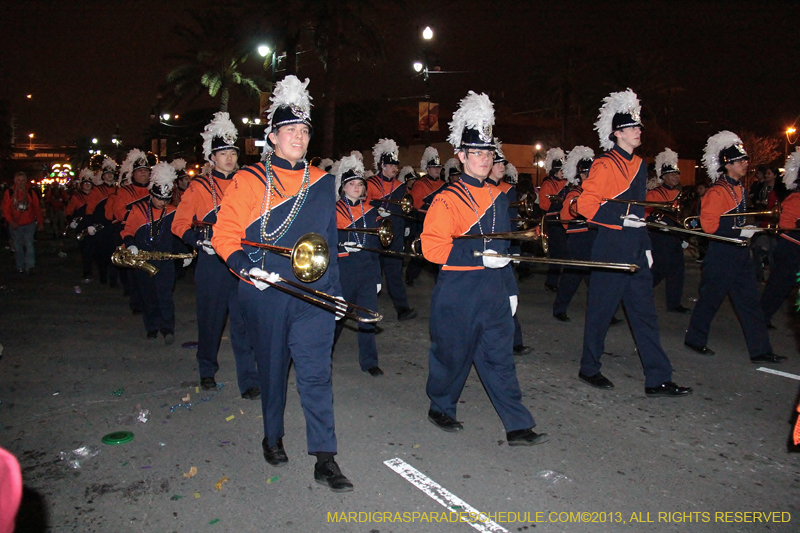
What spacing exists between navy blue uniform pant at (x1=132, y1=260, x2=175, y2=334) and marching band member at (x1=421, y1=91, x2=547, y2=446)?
14.0 feet

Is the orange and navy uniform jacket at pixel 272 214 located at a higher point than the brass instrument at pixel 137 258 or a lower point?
higher

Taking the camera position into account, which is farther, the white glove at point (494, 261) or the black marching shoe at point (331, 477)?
the white glove at point (494, 261)

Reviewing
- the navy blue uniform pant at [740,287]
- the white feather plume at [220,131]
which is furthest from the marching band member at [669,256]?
the white feather plume at [220,131]

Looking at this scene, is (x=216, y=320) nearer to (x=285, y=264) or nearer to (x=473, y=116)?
(x=285, y=264)

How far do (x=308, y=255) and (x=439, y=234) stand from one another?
112 centimetres

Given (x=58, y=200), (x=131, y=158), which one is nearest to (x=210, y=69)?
(x=58, y=200)

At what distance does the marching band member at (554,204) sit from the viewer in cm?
1224

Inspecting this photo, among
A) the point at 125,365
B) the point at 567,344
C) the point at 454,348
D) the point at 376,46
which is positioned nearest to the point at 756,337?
the point at 567,344

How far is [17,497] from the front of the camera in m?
1.42

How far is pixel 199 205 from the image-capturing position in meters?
6.29

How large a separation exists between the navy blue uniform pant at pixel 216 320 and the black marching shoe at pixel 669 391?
3663mm

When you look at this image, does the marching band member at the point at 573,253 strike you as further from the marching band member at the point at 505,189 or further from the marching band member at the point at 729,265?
the marching band member at the point at 729,265

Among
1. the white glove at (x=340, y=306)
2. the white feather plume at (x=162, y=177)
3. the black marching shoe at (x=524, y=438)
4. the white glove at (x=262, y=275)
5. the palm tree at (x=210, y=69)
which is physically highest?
the palm tree at (x=210, y=69)

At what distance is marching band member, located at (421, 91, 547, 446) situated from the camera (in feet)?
15.6
